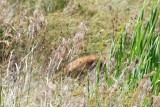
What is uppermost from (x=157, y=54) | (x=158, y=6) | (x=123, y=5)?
(x=158, y=6)

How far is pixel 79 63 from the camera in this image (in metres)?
5.91

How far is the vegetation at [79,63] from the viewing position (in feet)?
11.1

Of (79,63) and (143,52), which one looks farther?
(79,63)

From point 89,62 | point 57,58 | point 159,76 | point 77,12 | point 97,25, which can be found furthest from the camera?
point 77,12

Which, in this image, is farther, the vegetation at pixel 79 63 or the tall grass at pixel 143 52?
the tall grass at pixel 143 52

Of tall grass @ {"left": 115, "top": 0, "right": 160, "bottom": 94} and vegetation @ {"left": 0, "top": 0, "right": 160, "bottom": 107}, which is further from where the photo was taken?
tall grass @ {"left": 115, "top": 0, "right": 160, "bottom": 94}

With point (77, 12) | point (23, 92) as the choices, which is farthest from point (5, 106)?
point (77, 12)

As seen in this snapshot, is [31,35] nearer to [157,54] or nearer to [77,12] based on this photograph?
[157,54]

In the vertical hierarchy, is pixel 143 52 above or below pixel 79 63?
above

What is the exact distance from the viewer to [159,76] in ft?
14.6

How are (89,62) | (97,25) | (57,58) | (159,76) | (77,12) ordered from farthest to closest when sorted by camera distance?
(77,12) → (97,25) → (89,62) → (159,76) → (57,58)

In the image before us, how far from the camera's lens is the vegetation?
3.37 m

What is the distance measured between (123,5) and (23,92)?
5.21m

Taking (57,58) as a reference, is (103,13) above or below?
below
